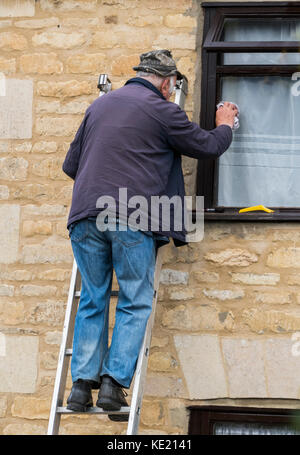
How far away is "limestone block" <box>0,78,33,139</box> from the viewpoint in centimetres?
561

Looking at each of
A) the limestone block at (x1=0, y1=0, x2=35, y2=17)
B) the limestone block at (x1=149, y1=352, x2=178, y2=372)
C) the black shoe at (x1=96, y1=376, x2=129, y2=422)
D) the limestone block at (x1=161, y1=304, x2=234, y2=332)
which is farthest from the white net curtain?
the black shoe at (x1=96, y1=376, x2=129, y2=422)

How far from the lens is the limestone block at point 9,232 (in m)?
5.48

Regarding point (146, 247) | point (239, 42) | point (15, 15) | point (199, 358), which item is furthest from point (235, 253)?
point (15, 15)

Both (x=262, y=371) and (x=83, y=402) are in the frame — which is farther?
(x=262, y=371)

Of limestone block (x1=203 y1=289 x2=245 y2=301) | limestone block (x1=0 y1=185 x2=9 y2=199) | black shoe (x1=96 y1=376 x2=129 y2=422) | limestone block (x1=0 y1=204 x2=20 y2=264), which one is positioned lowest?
black shoe (x1=96 y1=376 x2=129 y2=422)

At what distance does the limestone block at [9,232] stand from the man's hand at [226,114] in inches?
56.4

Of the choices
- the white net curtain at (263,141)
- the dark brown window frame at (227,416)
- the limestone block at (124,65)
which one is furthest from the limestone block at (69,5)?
the dark brown window frame at (227,416)

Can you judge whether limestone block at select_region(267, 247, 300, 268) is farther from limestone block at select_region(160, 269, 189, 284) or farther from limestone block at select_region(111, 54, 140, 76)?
limestone block at select_region(111, 54, 140, 76)

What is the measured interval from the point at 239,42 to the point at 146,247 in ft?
5.63

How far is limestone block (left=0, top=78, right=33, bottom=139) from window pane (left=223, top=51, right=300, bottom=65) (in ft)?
Answer: 4.31

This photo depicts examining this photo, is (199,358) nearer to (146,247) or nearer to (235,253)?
(235,253)

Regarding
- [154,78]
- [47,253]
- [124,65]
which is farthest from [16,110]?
[154,78]

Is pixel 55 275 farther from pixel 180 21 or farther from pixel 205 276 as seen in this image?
pixel 180 21

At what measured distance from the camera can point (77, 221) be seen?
14.6 feet
